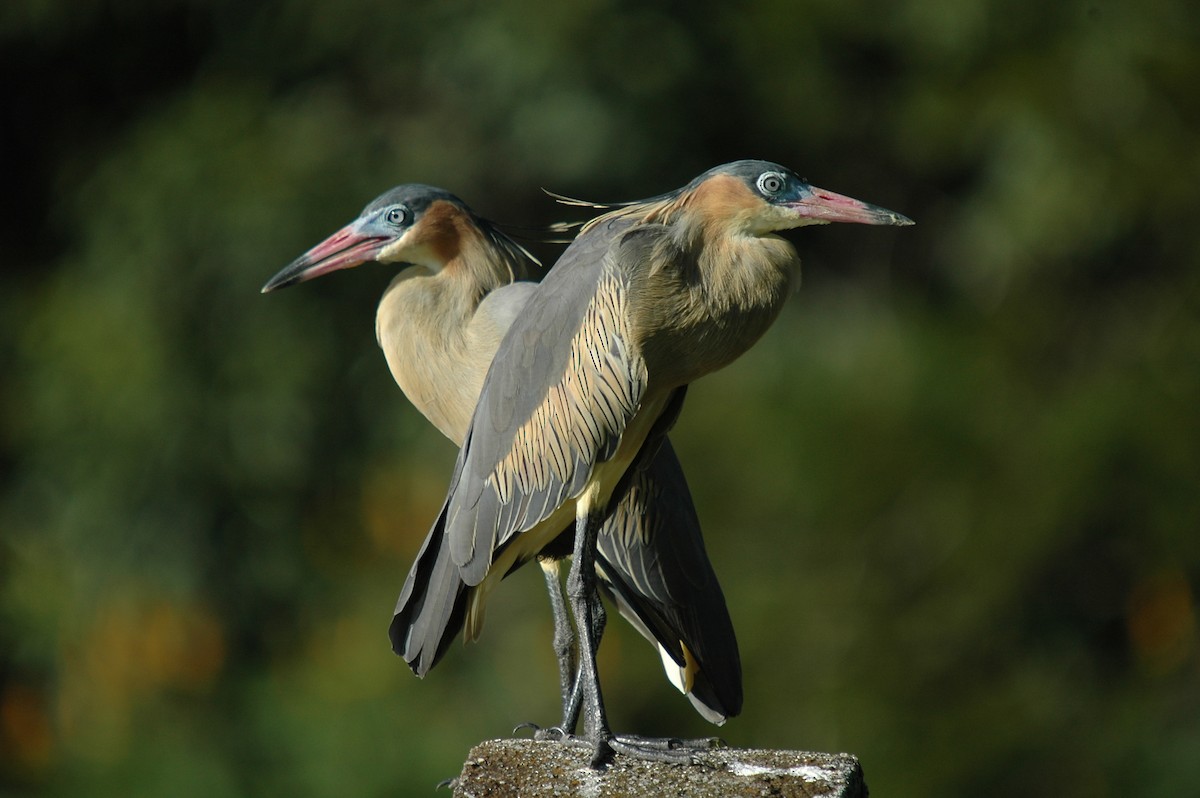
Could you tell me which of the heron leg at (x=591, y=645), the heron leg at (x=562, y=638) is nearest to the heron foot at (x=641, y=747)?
the heron leg at (x=591, y=645)

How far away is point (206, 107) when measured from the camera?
22.4ft

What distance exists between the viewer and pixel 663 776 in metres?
2.14

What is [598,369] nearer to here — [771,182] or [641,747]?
[771,182]

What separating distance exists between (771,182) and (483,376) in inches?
30.6

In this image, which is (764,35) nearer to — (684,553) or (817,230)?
(817,230)

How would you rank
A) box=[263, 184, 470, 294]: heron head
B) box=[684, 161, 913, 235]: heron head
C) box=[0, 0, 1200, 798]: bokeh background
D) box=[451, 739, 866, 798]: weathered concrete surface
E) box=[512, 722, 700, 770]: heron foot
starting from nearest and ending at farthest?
box=[451, 739, 866, 798]: weathered concrete surface → box=[512, 722, 700, 770]: heron foot → box=[684, 161, 913, 235]: heron head → box=[263, 184, 470, 294]: heron head → box=[0, 0, 1200, 798]: bokeh background

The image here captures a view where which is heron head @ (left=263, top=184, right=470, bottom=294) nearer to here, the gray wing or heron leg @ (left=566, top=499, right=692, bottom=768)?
the gray wing

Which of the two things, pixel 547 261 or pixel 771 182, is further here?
pixel 547 261

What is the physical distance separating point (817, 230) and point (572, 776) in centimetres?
521

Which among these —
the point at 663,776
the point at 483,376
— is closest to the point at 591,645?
the point at 663,776

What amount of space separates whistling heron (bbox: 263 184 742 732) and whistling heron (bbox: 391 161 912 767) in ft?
0.73

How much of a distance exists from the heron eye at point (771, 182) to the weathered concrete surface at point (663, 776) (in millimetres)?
829

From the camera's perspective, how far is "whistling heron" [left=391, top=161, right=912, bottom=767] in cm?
229

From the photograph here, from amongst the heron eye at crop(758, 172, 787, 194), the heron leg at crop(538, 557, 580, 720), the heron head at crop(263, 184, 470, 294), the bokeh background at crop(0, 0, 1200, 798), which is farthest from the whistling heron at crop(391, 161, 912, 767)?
the bokeh background at crop(0, 0, 1200, 798)
